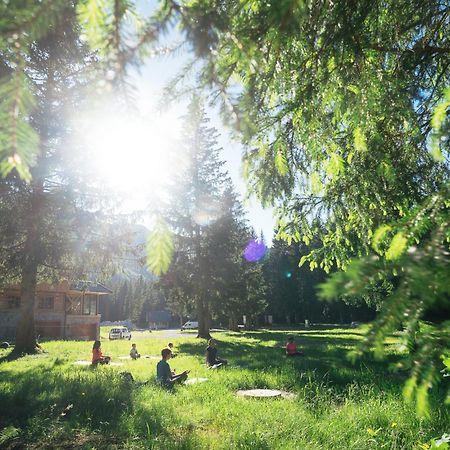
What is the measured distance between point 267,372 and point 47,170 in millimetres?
10859

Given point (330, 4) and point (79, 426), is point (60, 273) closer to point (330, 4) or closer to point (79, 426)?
point (79, 426)

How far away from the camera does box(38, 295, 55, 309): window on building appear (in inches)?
1281

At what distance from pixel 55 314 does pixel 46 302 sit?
135 centimetres

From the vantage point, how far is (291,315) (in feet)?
205

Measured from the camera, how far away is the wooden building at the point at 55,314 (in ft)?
94.8

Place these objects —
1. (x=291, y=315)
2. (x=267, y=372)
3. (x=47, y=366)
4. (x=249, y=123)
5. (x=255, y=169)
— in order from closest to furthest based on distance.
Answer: (x=249, y=123) → (x=255, y=169) → (x=267, y=372) → (x=47, y=366) → (x=291, y=315)

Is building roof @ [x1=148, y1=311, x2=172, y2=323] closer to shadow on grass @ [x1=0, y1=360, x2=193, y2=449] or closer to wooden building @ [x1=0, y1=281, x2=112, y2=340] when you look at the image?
wooden building @ [x1=0, y1=281, x2=112, y2=340]

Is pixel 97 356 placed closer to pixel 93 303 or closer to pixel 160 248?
pixel 160 248

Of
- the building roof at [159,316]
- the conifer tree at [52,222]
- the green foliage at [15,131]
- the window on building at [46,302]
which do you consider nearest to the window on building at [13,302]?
the window on building at [46,302]

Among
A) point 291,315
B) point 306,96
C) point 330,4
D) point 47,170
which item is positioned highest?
point 47,170

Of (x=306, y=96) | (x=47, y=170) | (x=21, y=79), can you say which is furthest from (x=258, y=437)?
(x=47, y=170)

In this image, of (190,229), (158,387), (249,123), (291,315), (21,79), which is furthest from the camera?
(291,315)

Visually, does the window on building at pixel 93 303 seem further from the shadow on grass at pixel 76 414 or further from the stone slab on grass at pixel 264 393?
the stone slab on grass at pixel 264 393

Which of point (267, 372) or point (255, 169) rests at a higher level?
point (255, 169)
